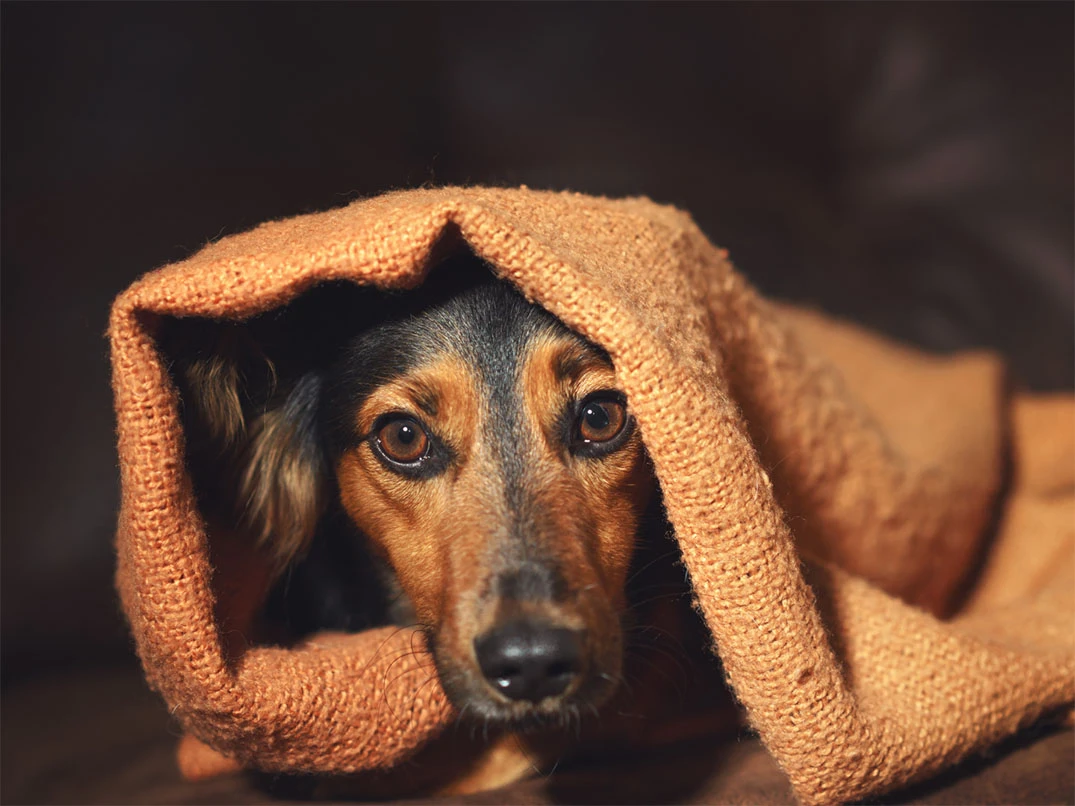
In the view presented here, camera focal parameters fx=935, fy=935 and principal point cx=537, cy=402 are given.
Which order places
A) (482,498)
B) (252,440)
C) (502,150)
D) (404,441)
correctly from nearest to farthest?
(482,498) → (404,441) → (252,440) → (502,150)

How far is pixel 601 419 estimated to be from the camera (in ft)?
4.31

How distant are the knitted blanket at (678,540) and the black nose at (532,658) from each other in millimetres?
177

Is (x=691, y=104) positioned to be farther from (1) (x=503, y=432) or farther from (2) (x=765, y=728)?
(2) (x=765, y=728)

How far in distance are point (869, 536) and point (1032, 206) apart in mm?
1398

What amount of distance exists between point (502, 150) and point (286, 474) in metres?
1.19

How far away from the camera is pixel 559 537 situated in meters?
1.18

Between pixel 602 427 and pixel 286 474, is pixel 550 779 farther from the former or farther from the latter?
pixel 286 474

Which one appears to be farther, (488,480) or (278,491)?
(278,491)

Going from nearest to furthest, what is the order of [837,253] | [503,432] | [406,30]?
[503,432], [406,30], [837,253]

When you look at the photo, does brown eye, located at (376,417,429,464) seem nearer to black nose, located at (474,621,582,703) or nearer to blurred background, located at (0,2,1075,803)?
black nose, located at (474,621,582,703)

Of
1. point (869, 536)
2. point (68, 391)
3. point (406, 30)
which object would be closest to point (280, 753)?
point (869, 536)

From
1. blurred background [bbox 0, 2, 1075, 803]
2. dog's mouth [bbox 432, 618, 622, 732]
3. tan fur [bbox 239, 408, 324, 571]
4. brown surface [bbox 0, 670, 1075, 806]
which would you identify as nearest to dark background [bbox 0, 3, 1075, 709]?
blurred background [bbox 0, 2, 1075, 803]

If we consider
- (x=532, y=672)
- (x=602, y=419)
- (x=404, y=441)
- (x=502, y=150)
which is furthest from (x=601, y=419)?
(x=502, y=150)

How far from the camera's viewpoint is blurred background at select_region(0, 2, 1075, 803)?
1.96 meters
